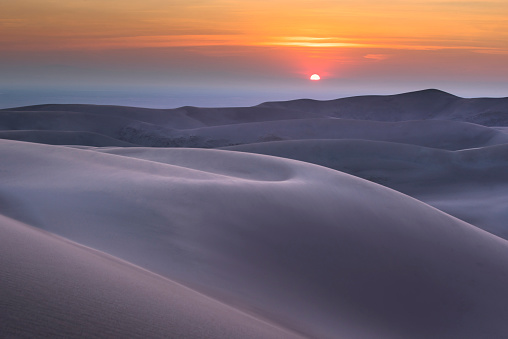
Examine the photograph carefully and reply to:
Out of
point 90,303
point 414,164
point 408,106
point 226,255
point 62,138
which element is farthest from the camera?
point 408,106

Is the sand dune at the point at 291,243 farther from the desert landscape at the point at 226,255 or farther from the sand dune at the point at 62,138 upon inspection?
the sand dune at the point at 62,138

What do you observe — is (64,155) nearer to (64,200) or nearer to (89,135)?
(64,200)

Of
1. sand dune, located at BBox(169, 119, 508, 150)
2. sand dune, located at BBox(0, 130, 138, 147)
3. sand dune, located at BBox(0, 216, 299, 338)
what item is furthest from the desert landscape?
sand dune, located at BBox(169, 119, 508, 150)

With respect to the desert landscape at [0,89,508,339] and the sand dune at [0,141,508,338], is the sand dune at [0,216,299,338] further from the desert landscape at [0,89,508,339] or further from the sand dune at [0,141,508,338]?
the sand dune at [0,141,508,338]

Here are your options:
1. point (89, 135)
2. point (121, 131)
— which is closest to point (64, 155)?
point (89, 135)

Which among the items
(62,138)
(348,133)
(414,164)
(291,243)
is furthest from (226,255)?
(348,133)

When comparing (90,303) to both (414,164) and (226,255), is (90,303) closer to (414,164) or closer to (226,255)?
(226,255)

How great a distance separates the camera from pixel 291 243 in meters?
5.30

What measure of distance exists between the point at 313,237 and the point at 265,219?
1.85 feet

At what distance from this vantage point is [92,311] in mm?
2035

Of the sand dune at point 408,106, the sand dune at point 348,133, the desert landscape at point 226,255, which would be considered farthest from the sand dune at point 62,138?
the sand dune at point 408,106

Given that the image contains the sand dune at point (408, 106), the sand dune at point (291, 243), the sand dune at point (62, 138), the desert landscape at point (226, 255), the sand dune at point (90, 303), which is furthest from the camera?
the sand dune at point (408, 106)

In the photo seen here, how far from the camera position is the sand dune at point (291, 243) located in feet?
14.4

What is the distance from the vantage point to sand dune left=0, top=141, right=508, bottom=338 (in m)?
4.38
